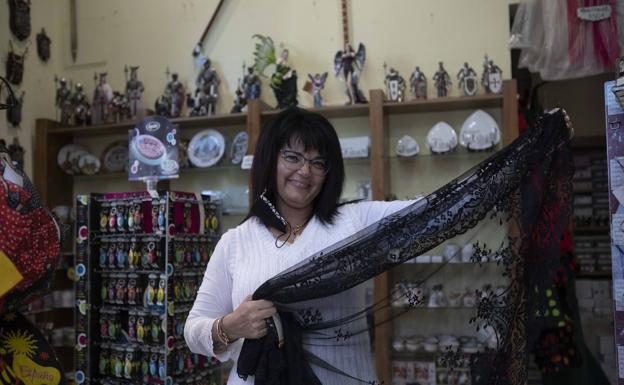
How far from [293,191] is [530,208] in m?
0.63

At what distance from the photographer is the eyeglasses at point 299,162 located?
4.91ft

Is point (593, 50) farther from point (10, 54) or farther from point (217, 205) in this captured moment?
point (10, 54)

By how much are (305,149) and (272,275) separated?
34cm

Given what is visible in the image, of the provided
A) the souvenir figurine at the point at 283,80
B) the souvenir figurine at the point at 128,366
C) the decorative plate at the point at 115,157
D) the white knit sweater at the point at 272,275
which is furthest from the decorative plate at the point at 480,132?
the decorative plate at the point at 115,157

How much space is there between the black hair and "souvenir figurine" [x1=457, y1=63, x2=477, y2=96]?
78.5 inches

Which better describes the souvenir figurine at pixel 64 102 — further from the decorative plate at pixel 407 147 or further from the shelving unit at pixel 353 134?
the decorative plate at pixel 407 147

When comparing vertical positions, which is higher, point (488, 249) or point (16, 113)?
point (16, 113)

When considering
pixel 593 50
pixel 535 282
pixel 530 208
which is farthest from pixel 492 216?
pixel 593 50

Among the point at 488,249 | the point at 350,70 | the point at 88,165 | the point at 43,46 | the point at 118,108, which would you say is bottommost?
the point at 488,249

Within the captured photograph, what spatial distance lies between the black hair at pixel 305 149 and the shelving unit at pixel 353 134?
1.70 m

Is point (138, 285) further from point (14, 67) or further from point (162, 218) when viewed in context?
point (14, 67)

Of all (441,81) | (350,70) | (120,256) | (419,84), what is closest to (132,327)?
(120,256)

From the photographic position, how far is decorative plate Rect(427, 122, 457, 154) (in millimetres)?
3330

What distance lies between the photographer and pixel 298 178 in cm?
149
